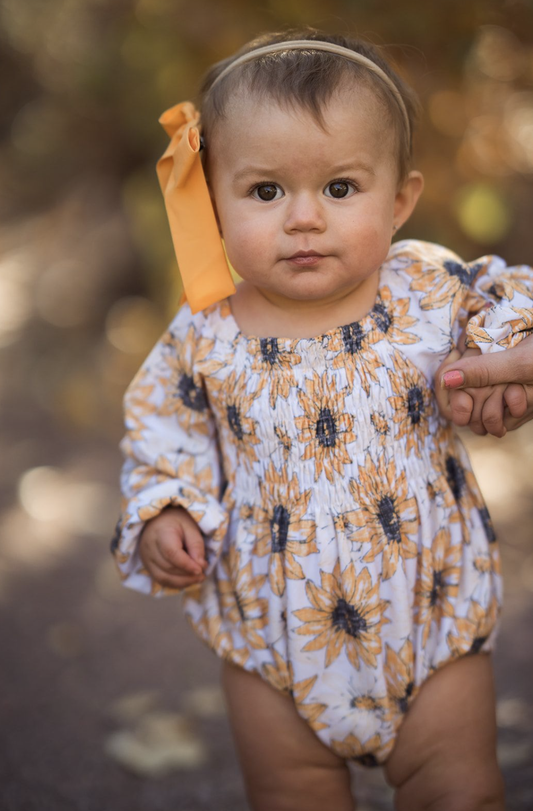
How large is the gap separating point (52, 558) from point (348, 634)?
1.65m

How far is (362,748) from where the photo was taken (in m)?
1.44

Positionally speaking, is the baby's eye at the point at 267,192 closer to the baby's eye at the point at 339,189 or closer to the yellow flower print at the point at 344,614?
the baby's eye at the point at 339,189

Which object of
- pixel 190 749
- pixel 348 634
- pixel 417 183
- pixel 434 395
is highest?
pixel 417 183

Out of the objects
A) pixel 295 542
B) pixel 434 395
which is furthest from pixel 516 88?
pixel 295 542

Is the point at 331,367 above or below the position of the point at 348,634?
above

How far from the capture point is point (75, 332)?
4113 millimetres

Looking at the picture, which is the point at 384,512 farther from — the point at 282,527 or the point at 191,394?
A: the point at 191,394

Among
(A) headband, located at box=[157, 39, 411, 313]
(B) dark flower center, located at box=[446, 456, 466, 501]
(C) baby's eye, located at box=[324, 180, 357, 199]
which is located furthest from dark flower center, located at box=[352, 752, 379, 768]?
(C) baby's eye, located at box=[324, 180, 357, 199]

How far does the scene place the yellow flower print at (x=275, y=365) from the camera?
138cm

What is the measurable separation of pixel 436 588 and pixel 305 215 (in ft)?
2.21

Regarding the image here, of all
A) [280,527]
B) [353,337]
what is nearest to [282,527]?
[280,527]

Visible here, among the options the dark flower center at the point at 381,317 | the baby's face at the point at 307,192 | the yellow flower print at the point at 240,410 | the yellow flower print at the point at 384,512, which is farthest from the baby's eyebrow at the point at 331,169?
the yellow flower print at the point at 384,512

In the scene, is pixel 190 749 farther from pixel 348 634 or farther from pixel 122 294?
pixel 122 294

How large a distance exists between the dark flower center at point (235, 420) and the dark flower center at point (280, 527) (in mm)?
140
